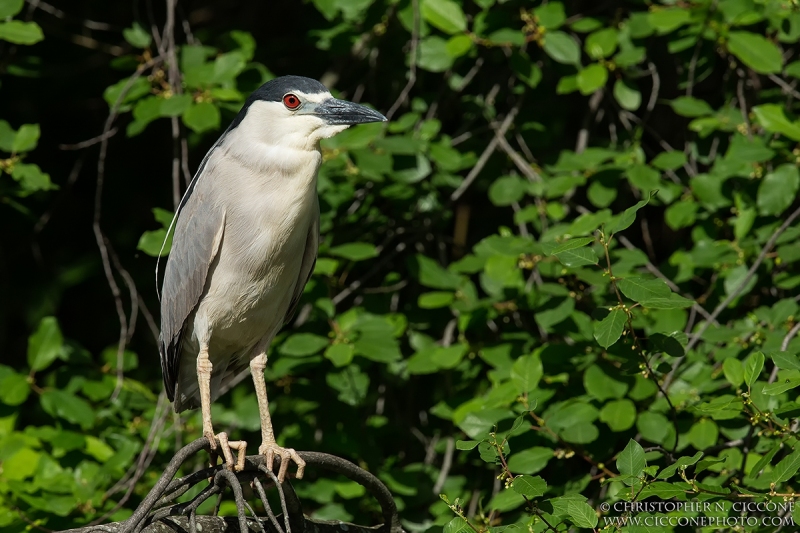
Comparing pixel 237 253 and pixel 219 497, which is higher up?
pixel 237 253

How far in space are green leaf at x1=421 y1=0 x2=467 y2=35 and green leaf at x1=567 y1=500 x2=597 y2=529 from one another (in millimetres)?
2124

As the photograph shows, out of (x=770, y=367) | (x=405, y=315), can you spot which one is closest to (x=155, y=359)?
(x=405, y=315)

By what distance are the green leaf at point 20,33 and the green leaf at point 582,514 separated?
8.35 ft

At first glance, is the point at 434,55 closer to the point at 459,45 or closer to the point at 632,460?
the point at 459,45

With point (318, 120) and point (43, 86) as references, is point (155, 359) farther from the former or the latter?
point (318, 120)

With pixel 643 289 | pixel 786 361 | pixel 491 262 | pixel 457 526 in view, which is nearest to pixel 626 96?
pixel 491 262

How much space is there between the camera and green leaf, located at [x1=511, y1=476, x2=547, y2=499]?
6.41 ft

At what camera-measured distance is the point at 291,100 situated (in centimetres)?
277

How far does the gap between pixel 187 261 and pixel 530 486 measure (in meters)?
1.44

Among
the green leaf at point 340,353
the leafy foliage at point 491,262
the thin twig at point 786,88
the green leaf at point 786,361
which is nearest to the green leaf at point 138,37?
the leafy foliage at point 491,262

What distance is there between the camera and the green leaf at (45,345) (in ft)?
11.2

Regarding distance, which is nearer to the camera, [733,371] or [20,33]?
[733,371]

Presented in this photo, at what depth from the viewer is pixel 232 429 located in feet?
11.9

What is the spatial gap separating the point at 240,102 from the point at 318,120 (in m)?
0.76
